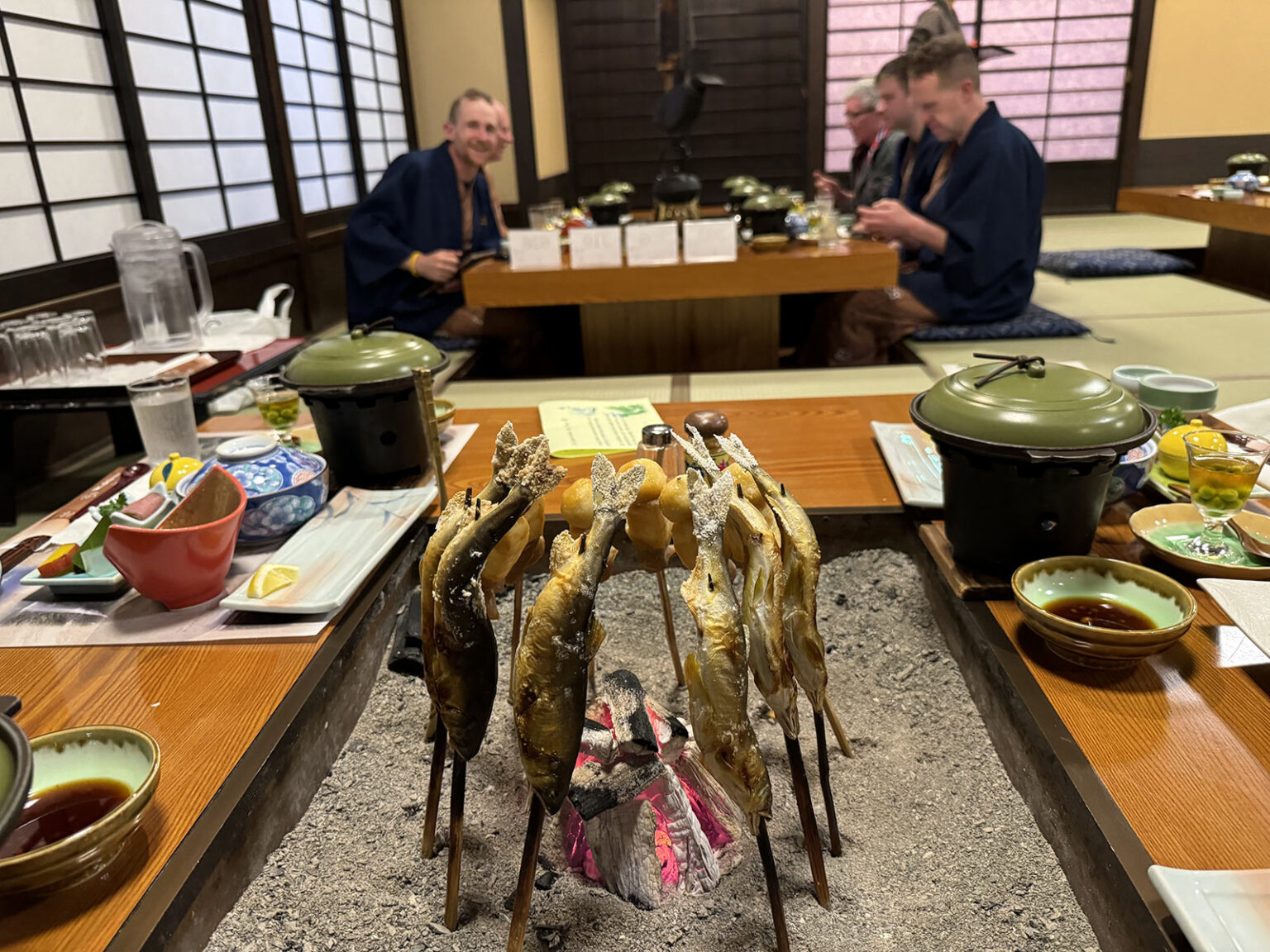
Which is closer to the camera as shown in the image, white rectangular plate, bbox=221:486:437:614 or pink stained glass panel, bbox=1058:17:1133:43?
white rectangular plate, bbox=221:486:437:614

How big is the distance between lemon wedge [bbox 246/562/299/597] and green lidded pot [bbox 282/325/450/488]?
464mm

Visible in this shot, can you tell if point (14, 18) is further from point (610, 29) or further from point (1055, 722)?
point (610, 29)

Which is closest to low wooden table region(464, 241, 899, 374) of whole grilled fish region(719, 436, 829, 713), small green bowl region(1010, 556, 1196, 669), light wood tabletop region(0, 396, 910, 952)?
light wood tabletop region(0, 396, 910, 952)

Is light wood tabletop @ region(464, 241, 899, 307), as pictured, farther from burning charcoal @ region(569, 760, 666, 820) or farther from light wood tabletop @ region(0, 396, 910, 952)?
burning charcoal @ region(569, 760, 666, 820)

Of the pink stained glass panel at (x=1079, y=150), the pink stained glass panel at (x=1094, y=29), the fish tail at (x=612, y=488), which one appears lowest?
the fish tail at (x=612, y=488)

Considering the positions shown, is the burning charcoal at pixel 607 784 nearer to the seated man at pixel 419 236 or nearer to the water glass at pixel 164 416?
the water glass at pixel 164 416

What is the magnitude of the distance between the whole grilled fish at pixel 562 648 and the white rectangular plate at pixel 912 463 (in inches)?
40.9

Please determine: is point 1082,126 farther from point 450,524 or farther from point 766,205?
point 450,524

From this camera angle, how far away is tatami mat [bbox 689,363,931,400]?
3.02 m

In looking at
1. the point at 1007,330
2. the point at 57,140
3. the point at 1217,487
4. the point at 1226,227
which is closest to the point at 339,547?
the point at 1217,487

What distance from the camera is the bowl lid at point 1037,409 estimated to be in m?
1.34

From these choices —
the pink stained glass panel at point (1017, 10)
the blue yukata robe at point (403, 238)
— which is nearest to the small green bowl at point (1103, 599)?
the blue yukata robe at point (403, 238)

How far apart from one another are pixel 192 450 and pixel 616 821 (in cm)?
148

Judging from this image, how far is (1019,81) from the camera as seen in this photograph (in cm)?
800
